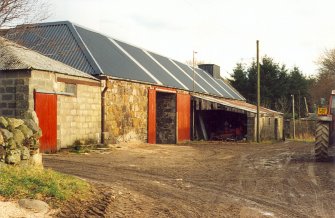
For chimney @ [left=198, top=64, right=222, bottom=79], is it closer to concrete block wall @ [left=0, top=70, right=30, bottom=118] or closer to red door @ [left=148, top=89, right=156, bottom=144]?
red door @ [left=148, top=89, right=156, bottom=144]

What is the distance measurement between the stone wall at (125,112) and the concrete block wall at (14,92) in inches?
183

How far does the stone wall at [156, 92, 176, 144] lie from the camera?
24.8m

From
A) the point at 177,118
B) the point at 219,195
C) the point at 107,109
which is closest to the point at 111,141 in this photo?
the point at 107,109

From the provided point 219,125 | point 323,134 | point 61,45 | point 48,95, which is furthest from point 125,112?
point 219,125

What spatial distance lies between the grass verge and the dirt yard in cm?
43

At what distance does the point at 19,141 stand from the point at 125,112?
1209cm

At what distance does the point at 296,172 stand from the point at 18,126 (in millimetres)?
7591

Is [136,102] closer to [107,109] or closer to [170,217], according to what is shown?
[107,109]

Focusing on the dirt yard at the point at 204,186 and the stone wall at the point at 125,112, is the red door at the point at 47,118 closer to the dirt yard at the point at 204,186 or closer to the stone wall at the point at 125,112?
the dirt yard at the point at 204,186

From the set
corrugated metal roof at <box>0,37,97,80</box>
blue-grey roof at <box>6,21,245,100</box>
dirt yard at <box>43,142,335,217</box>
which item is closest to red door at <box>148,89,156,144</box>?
blue-grey roof at <box>6,21,245,100</box>

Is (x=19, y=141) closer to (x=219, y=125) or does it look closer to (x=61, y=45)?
(x=61, y=45)

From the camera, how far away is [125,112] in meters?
20.2

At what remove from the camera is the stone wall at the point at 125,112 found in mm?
19125

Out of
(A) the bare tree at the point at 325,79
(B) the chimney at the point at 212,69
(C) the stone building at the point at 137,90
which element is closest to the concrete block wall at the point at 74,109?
(C) the stone building at the point at 137,90
